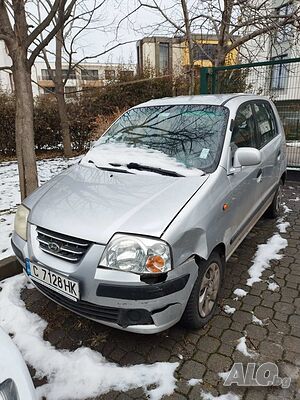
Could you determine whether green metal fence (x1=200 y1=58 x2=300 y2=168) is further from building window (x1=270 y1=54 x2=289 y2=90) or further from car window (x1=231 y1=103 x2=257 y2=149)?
car window (x1=231 y1=103 x2=257 y2=149)

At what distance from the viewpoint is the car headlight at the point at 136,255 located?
1.81 metres

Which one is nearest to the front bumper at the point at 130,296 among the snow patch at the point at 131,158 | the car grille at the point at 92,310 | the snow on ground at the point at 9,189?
the car grille at the point at 92,310

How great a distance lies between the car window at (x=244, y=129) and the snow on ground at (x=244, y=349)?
1.53 metres

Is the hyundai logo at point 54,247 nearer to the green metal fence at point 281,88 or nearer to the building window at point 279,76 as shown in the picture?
the green metal fence at point 281,88

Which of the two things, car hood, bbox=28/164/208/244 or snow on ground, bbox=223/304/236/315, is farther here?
snow on ground, bbox=223/304/236/315

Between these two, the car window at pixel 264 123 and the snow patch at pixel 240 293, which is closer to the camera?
the snow patch at pixel 240 293

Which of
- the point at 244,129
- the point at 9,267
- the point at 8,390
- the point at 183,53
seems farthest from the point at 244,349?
the point at 183,53

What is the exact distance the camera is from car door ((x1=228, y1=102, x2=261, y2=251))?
259 centimetres

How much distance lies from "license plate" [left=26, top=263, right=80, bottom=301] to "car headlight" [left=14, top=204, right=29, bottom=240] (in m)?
0.27

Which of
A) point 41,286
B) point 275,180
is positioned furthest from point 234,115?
point 41,286

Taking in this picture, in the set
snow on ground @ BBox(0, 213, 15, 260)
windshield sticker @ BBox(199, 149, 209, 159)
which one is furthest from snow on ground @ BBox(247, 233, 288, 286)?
snow on ground @ BBox(0, 213, 15, 260)

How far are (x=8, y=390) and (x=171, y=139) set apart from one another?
2173 mm

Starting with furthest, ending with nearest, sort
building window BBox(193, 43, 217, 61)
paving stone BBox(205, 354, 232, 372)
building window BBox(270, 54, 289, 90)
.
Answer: building window BBox(193, 43, 217, 61) → building window BBox(270, 54, 289, 90) → paving stone BBox(205, 354, 232, 372)

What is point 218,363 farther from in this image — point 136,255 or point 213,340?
point 136,255
